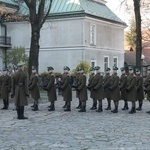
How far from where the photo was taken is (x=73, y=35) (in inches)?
1412

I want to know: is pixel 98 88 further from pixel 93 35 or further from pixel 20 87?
pixel 93 35

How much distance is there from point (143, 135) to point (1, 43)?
1155 inches

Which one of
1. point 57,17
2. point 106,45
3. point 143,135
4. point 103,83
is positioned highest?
point 57,17

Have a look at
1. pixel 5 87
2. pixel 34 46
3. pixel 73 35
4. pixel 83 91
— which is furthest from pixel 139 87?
pixel 73 35

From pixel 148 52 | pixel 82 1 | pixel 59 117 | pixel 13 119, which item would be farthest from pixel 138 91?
pixel 148 52

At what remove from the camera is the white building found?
3559 centimetres

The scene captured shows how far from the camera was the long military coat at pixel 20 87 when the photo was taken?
13406 millimetres

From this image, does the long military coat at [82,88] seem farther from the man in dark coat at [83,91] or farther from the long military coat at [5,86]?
the long military coat at [5,86]

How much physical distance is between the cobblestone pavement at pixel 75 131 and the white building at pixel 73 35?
20567 mm

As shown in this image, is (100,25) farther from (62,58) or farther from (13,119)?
(13,119)

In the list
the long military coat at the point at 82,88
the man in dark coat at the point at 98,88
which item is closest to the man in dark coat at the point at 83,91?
the long military coat at the point at 82,88

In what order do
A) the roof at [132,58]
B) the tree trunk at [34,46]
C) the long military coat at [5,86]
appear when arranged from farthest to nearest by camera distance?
1. the roof at [132,58]
2. the tree trunk at [34,46]
3. the long military coat at [5,86]

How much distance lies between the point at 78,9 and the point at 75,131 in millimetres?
25880

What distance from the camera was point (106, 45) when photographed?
132ft
